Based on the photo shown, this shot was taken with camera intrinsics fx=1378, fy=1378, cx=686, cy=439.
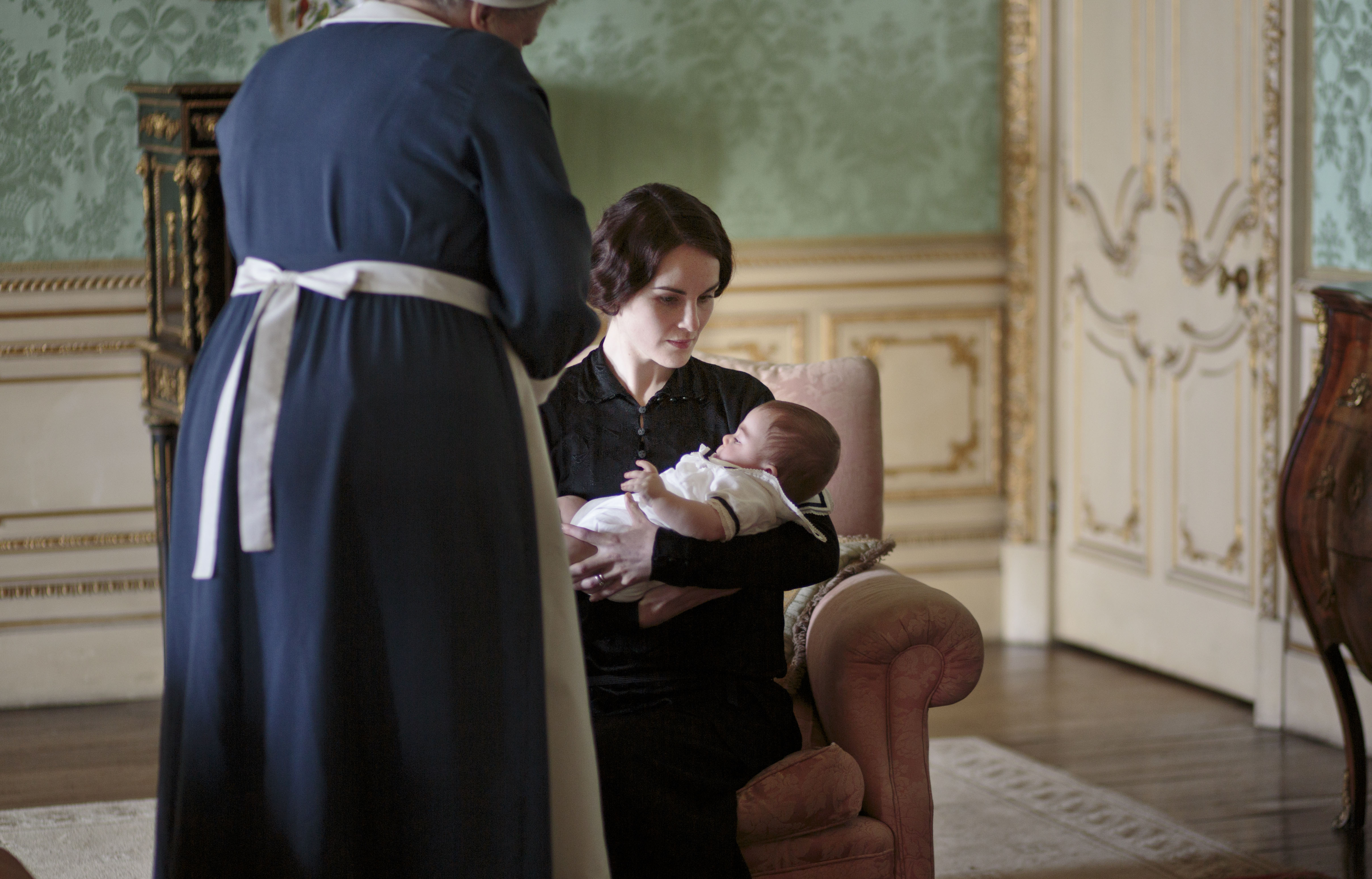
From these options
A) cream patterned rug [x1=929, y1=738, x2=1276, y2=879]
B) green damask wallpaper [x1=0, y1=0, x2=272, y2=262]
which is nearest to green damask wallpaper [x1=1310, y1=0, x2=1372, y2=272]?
cream patterned rug [x1=929, y1=738, x2=1276, y2=879]

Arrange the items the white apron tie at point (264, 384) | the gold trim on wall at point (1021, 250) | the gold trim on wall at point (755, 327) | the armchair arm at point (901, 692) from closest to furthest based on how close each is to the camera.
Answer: the white apron tie at point (264, 384) → the armchair arm at point (901, 692) → the gold trim on wall at point (755, 327) → the gold trim on wall at point (1021, 250)

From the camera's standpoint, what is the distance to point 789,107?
4184mm

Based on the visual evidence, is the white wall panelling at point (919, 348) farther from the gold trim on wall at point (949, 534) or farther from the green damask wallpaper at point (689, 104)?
the green damask wallpaper at point (689, 104)

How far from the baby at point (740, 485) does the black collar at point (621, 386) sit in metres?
0.14

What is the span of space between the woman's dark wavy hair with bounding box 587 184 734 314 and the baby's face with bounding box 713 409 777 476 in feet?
0.83

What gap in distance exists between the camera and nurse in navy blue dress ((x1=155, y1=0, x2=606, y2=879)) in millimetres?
1371

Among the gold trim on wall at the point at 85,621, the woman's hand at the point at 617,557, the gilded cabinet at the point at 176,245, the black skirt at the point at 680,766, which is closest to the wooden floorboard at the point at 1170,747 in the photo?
the black skirt at the point at 680,766

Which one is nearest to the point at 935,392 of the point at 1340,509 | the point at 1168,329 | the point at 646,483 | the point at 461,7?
the point at 1168,329

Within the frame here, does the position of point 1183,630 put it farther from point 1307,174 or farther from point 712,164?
point 712,164

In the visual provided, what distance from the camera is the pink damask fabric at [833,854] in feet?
6.09

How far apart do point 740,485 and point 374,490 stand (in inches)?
23.3

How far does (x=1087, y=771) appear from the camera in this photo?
3.16 metres

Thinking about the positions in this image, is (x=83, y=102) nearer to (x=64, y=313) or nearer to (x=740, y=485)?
(x=64, y=313)

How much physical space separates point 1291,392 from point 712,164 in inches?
68.8
